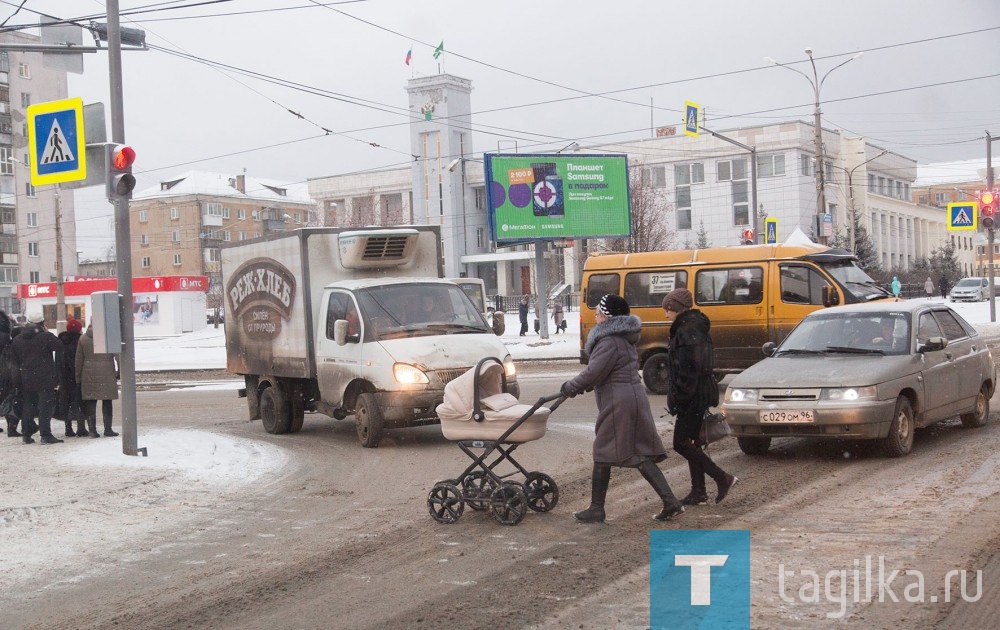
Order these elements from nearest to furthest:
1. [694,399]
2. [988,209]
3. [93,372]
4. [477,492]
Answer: [477,492]
[694,399]
[93,372]
[988,209]

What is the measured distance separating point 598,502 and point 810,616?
2.64m

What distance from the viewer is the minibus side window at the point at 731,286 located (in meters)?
17.2

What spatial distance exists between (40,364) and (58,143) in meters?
3.20

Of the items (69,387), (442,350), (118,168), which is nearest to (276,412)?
(69,387)

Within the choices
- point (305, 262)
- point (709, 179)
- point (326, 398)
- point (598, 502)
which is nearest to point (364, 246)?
point (305, 262)

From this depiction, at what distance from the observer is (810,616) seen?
5512 mm

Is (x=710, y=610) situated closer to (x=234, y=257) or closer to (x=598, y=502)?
(x=598, y=502)

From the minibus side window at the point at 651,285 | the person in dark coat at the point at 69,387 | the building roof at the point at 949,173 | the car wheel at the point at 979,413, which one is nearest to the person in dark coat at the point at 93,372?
the person in dark coat at the point at 69,387

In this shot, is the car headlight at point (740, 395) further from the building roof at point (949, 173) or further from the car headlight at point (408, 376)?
the building roof at point (949, 173)

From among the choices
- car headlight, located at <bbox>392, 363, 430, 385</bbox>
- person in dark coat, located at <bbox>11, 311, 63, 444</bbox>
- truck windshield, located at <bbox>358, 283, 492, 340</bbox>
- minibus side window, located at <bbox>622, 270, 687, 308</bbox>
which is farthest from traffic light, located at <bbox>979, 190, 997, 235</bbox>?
person in dark coat, located at <bbox>11, 311, 63, 444</bbox>

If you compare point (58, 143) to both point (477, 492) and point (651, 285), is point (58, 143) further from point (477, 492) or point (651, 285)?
point (651, 285)

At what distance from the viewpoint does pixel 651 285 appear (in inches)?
722

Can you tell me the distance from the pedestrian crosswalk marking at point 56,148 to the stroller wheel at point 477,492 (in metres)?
6.55

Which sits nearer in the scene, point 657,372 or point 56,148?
point 56,148
